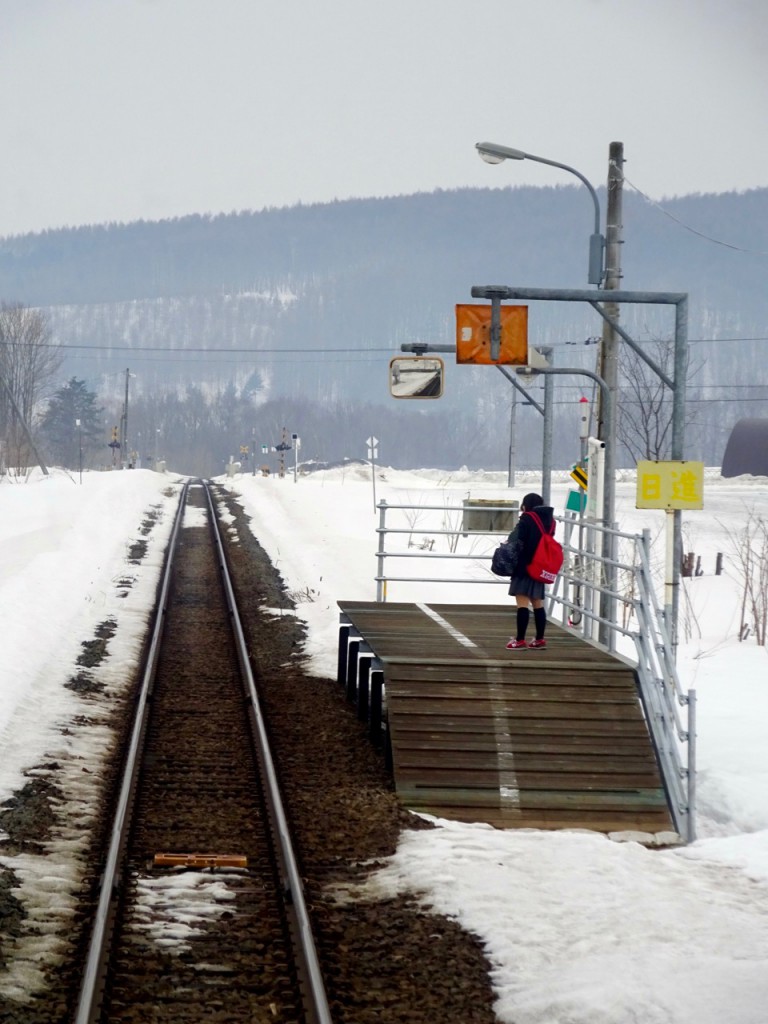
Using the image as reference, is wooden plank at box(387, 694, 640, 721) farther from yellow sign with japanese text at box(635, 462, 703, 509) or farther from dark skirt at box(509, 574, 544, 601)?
yellow sign with japanese text at box(635, 462, 703, 509)

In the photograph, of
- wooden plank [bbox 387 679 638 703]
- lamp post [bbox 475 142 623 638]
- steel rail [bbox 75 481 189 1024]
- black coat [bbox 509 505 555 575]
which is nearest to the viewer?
steel rail [bbox 75 481 189 1024]

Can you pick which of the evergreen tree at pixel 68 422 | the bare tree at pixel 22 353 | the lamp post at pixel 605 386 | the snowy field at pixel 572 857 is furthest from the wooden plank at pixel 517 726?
the evergreen tree at pixel 68 422

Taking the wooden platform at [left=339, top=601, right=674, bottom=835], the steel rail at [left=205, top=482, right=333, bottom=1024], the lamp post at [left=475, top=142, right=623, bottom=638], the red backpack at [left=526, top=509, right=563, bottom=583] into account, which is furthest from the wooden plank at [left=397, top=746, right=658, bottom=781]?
the lamp post at [left=475, top=142, right=623, bottom=638]

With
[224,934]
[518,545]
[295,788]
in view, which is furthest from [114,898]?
[518,545]

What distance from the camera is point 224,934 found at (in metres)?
7.23

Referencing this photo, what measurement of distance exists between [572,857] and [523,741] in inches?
70.1

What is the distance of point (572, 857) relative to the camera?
8.79 m

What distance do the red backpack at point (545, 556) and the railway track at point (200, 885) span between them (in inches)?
112

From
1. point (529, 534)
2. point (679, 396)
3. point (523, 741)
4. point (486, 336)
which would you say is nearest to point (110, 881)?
point (523, 741)

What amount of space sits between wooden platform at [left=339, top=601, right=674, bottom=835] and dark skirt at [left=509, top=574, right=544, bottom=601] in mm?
775

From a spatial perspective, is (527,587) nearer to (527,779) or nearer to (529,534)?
(529,534)

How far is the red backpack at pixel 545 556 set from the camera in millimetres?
12625

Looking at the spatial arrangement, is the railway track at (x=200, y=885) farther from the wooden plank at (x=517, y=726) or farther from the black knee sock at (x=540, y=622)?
the black knee sock at (x=540, y=622)

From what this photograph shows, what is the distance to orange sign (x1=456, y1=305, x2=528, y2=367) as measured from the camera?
48.8 feet
